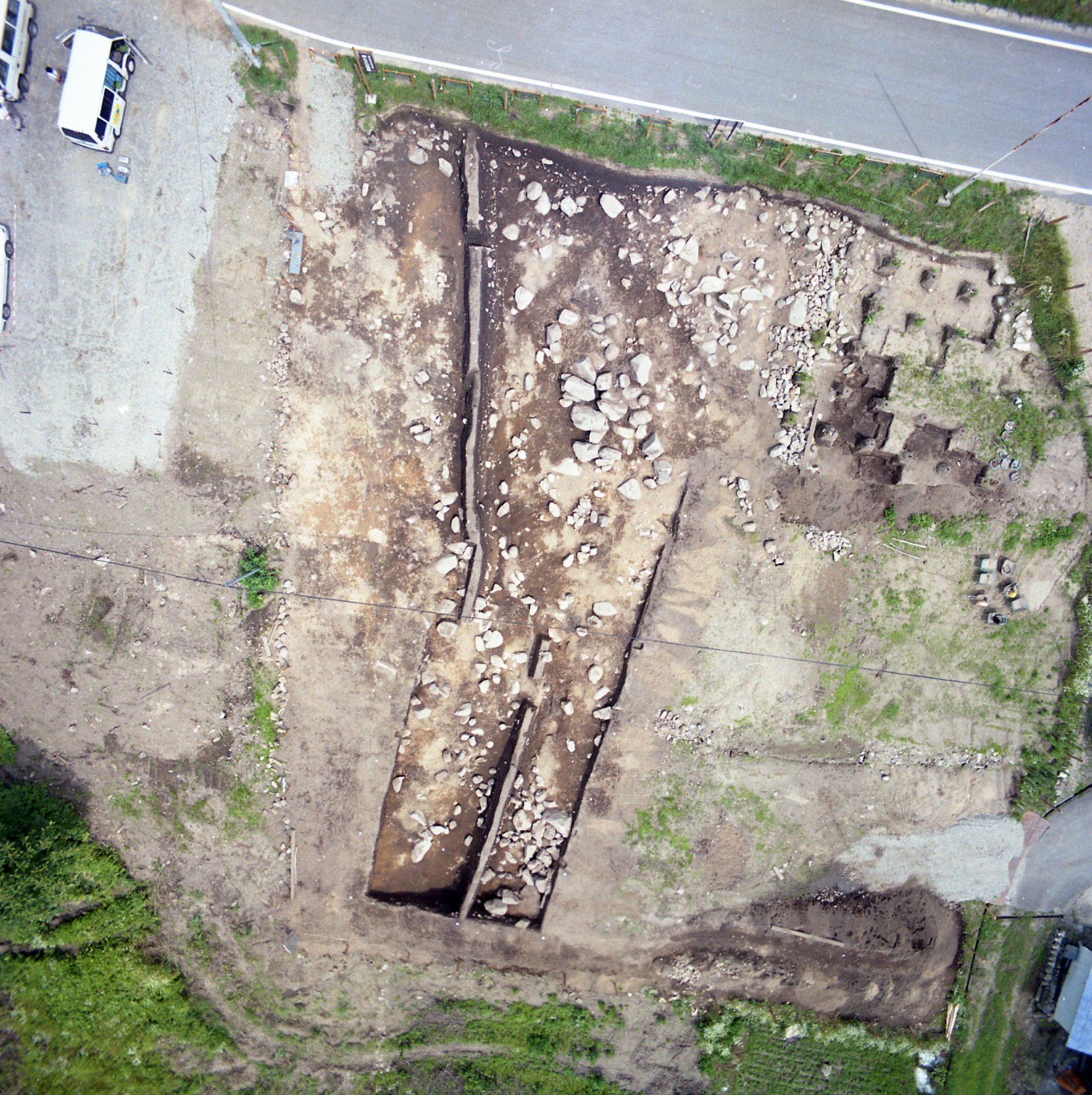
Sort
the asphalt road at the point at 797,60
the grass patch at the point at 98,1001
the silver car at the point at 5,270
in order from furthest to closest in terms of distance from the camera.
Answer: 1. the grass patch at the point at 98,1001
2. the asphalt road at the point at 797,60
3. the silver car at the point at 5,270

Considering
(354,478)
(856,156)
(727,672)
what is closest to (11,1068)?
(354,478)

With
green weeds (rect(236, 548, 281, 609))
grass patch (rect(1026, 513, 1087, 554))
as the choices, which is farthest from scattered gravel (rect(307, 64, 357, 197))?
grass patch (rect(1026, 513, 1087, 554))

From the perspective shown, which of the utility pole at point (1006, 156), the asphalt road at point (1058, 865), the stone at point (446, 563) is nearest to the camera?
the utility pole at point (1006, 156)

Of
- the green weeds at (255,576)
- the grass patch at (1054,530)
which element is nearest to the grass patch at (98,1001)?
the green weeds at (255,576)

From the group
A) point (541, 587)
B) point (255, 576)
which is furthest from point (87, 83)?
point (541, 587)

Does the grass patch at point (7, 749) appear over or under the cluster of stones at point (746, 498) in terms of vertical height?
under

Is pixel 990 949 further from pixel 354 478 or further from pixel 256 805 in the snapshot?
pixel 354 478

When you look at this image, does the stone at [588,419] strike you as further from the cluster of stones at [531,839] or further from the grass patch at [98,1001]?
the grass patch at [98,1001]

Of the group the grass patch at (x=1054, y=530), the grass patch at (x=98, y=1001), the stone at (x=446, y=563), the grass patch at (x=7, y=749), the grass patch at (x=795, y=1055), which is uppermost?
the grass patch at (x=1054, y=530)
